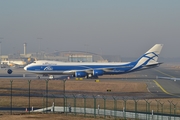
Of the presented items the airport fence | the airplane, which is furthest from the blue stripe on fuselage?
the airport fence

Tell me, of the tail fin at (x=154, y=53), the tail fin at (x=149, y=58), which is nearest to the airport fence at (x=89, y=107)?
the tail fin at (x=149, y=58)

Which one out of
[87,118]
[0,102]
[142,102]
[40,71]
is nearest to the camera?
[87,118]

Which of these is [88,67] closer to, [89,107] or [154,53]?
[154,53]

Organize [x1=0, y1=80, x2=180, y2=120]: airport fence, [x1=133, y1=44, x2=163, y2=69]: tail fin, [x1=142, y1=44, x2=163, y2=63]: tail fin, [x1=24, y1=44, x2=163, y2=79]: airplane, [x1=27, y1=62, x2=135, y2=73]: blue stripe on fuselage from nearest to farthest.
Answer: [x1=0, y1=80, x2=180, y2=120]: airport fence < [x1=27, y1=62, x2=135, y2=73]: blue stripe on fuselage < [x1=24, y1=44, x2=163, y2=79]: airplane < [x1=133, y1=44, x2=163, y2=69]: tail fin < [x1=142, y1=44, x2=163, y2=63]: tail fin

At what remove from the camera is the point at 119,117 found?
39.2m

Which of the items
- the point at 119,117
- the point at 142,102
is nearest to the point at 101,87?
the point at 142,102

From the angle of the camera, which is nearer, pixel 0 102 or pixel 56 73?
pixel 0 102

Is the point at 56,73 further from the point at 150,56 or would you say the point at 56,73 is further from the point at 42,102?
the point at 42,102

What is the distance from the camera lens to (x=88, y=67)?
328 feet

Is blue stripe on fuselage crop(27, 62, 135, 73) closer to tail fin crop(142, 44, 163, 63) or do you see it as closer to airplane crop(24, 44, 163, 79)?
airplane crop(24, 44, 163, 79)

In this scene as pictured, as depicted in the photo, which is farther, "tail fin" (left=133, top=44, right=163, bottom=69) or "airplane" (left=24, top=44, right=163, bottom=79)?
"tail fin" (left=133, top=44, right=163, bottom=69)

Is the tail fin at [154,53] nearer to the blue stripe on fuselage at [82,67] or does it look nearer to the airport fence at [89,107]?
the blue stripe on fuselage at [82,67]

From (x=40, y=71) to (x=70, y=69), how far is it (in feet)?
21.6

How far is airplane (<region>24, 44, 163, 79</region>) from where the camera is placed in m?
96.9
